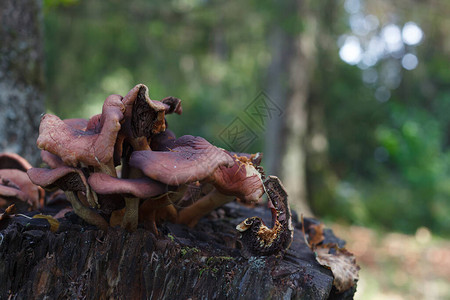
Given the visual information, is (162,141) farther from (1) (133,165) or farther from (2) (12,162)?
(2) (12,162)

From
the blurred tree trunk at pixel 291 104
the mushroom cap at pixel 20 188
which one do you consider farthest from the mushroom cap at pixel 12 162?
the blurred tree trunk at pixel 291 104

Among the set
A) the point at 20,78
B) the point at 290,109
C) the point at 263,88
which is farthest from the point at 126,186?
the point at 290,109

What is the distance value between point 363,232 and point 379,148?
7.01 meters

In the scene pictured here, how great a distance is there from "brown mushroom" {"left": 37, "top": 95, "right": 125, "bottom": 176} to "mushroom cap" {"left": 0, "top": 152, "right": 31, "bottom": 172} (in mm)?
802

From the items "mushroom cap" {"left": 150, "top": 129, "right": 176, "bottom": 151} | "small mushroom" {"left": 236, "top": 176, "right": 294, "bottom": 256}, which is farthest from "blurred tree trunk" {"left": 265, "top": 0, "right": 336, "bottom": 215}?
"mushroom cap" {"left": 150, "top": 129, "right": 176, "bottom": 151}

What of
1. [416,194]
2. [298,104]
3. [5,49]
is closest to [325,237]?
[5,49]

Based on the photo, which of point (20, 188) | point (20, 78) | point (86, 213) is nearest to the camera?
point (86, 213)

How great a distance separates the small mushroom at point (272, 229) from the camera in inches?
66.3

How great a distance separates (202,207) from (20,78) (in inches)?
82.6

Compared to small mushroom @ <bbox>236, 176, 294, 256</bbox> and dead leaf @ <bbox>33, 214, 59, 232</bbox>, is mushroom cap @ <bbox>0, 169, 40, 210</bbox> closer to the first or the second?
dead leaf @ <bbox>33, 214, 59, 232</bbox>

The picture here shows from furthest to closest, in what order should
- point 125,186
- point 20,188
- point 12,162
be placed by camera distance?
point 12,162
point 20,188
point 125,186

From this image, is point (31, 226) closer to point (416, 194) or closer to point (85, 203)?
point (85, 203)

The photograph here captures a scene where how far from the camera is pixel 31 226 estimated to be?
1.80m

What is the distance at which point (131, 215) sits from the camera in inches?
66.9
